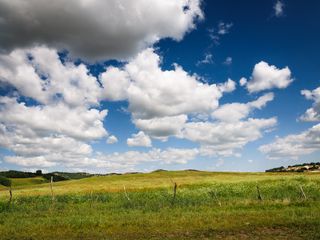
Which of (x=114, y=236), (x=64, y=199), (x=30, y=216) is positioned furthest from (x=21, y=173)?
(x=114, y=236)

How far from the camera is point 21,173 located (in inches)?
7741

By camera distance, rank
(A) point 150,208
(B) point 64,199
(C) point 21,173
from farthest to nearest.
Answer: (C) point 21,173 < (B) point 64,199 < (A) point 150,208

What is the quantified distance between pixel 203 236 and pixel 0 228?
1335 cm

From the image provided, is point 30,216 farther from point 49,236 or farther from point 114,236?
point 114,236

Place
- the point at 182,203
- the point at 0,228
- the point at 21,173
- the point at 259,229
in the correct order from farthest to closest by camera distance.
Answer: the point at 21,173
the point at 182,203
the point at 0,228
the point at 259,229

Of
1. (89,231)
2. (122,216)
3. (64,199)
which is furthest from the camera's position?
(64,199)

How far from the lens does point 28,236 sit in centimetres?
1992

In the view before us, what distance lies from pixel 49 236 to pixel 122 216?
781cm

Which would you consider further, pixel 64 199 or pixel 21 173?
pixel 21 173

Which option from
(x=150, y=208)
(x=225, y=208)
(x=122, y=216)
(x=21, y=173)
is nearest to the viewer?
(x=122, y=216)

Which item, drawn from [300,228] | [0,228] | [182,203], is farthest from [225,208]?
[0,228]

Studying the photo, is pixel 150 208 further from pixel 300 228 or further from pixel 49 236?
pixel 300 228

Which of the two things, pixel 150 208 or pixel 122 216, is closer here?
pixel 122 216

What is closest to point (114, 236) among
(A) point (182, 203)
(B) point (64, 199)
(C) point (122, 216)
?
(C) point (122, 216)
